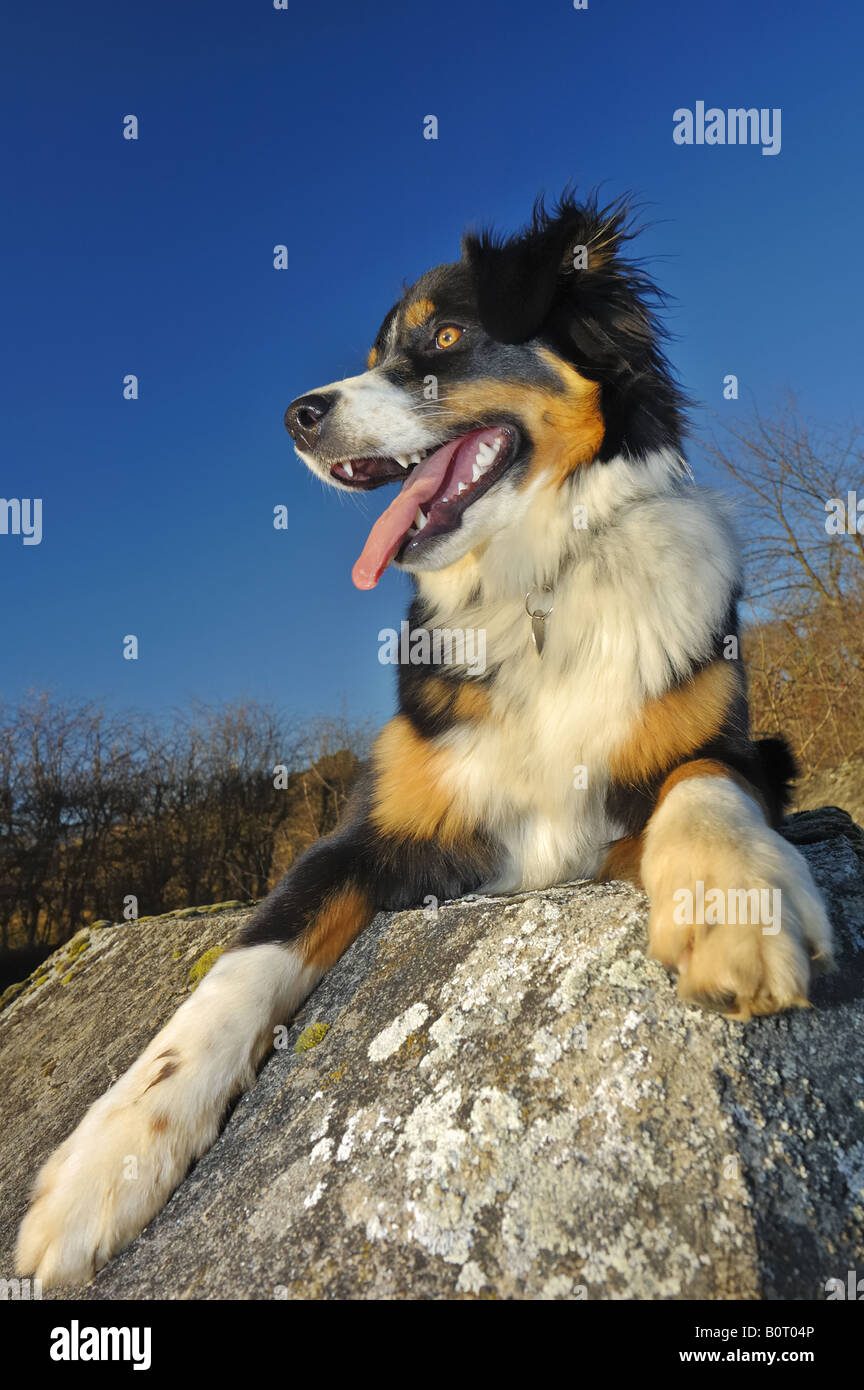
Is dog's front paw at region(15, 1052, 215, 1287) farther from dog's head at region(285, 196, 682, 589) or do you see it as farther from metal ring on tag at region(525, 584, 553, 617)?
dog's head at region(285, 196, 682, 589)

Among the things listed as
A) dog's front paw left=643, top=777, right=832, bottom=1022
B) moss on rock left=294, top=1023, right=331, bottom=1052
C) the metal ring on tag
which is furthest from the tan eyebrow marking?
moss on rock left=294, top=1023, right=331, bottom=1052

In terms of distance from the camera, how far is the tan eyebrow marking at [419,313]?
414 centimetres

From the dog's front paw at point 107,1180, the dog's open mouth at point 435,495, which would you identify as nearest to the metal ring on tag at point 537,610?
the dog's open mouth at point 435,495

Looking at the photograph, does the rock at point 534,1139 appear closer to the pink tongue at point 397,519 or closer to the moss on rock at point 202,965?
the moss on rock at point 202,965

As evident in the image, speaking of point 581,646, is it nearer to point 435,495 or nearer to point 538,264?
point 435,495

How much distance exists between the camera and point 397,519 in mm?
3740

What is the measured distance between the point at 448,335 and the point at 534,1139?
341cm

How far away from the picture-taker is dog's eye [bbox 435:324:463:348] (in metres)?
4.03

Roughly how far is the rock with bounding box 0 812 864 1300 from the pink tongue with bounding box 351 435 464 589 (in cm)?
164

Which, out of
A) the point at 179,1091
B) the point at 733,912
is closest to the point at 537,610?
the point at 733,912
